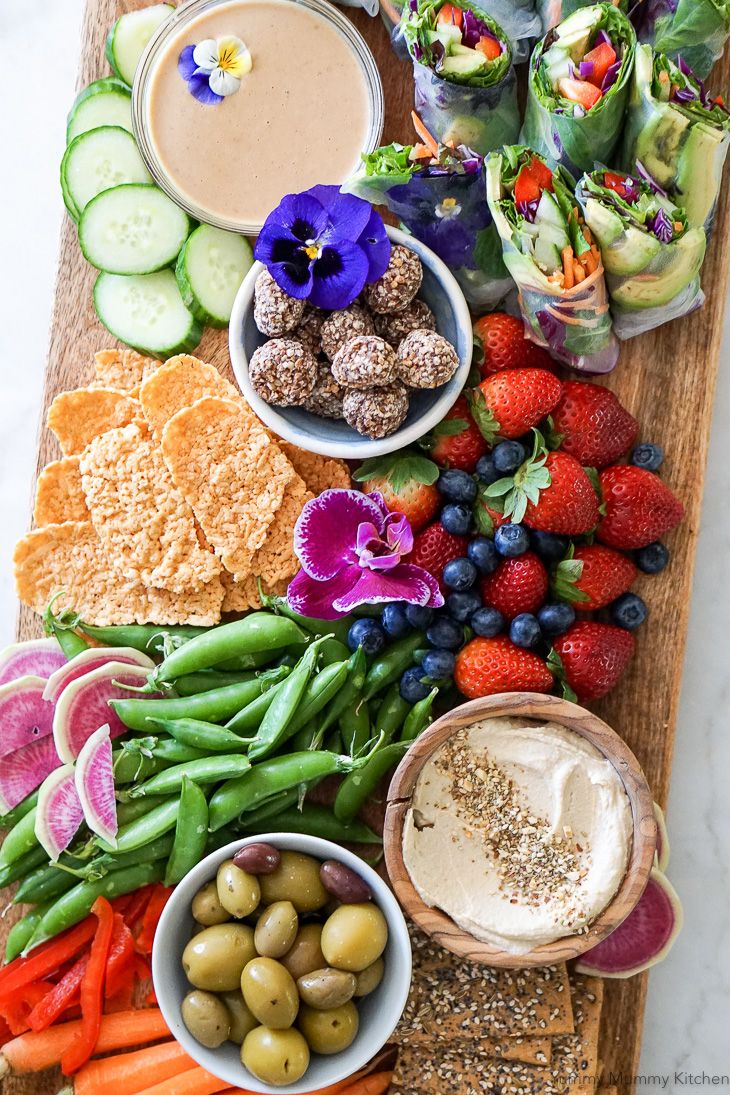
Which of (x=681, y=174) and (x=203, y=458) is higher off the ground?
(x=681, y=174)

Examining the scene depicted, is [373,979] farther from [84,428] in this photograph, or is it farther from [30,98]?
[30,98]

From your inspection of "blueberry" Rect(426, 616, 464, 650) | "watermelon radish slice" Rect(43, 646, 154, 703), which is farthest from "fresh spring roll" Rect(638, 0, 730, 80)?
"watermelon radish slice" Rect(43, 646, 154, 703)

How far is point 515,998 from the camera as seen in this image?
192 centimetres

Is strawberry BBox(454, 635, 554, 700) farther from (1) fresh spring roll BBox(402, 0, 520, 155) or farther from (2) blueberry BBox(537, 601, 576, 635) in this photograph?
(1) fresh spring roll BBox(402, 0, 520, 155)

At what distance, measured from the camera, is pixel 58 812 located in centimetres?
192

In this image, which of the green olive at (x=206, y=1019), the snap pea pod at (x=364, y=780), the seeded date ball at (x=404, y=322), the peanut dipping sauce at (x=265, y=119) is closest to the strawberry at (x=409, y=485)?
the seeded date ball at (x=404, y=322)

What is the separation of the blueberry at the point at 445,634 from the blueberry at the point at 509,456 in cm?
31

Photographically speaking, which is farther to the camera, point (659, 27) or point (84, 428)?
point (84, 428)

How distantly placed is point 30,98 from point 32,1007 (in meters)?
2.09

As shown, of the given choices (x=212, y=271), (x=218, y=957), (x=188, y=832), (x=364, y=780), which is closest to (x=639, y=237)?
(x=212, y=271)

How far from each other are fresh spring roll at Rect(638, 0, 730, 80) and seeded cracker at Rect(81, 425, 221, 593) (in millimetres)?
1246

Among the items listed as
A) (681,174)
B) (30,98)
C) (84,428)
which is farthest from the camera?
(30,98)

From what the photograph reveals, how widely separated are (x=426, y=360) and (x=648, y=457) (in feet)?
1.64

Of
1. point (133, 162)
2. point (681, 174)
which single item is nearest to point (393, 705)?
point (681, 174)
